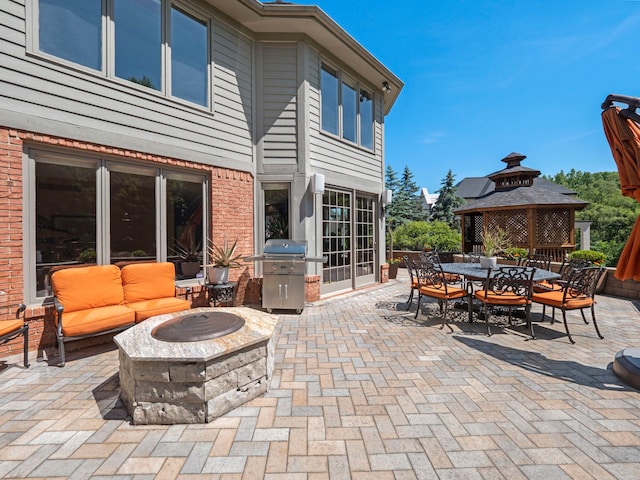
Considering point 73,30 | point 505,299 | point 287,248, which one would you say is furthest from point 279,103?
point 505,299

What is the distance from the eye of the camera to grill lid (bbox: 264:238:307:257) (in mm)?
5245

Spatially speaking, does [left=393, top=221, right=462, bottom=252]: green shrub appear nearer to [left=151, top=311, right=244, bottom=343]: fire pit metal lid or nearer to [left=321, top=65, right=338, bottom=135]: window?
[left=321, top=65, right=338, bottom=135]: window

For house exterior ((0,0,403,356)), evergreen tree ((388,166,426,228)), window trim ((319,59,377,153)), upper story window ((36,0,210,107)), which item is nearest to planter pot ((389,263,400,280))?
house exterior ((0,0,403,356))

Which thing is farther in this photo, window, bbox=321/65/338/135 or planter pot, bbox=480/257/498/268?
window, bbox=321/65/338/135

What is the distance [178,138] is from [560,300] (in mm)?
6405

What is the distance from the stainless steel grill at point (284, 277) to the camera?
521 centimetres

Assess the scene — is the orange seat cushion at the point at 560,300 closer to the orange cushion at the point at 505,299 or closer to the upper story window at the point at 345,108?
the orange cushion at the point at 505,299

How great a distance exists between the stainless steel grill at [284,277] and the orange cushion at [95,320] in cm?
216

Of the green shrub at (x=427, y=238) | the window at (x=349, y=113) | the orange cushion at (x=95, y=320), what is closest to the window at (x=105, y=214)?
the orange cushion at (x=95, y=320)

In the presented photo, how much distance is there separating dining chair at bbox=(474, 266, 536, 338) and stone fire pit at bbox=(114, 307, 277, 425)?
3.56 m

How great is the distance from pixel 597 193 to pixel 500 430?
42665 mm

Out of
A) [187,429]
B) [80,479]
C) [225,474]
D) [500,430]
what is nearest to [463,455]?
[500,430]

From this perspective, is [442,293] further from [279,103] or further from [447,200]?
[447,200]

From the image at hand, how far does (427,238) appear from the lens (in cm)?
1307
